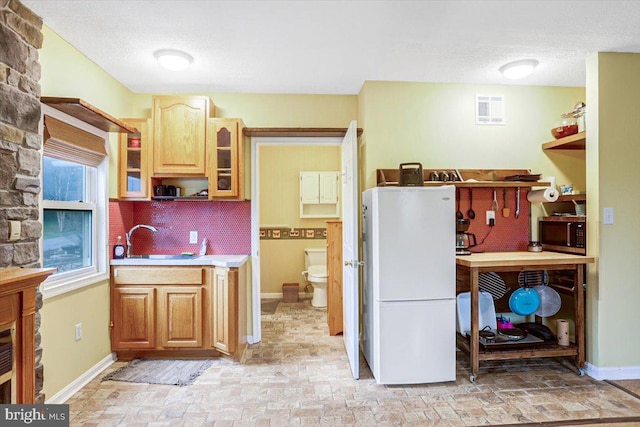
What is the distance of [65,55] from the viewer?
95.7 inches

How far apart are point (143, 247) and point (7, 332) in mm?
2022

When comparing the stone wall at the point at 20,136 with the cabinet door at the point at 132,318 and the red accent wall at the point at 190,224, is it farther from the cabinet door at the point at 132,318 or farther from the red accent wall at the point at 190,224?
the red accent wall at the point at 190,224

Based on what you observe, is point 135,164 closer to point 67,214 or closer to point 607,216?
point 67,214

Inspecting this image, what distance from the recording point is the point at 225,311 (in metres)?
2.90

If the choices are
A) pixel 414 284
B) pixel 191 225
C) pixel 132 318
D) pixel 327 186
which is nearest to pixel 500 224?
pixel 414 284

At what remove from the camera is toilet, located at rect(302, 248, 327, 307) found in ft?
15.1

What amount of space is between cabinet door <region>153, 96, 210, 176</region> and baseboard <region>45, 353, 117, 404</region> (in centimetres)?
162

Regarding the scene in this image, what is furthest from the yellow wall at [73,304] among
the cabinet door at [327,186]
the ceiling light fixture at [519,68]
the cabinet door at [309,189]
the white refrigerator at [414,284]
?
the ceiling light fixture at [519,68]

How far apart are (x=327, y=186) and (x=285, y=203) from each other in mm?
682

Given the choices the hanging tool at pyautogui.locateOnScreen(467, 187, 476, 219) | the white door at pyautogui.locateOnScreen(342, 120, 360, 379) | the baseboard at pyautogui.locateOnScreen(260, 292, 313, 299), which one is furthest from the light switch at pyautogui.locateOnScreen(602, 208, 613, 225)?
the baseboard at pyautogui.locateOnScreen(260, 292, 313, 299)

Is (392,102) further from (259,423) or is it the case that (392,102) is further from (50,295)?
(50,295)

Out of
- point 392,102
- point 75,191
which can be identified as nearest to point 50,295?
point 75,191

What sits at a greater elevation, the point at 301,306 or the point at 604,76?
the point at 604,76

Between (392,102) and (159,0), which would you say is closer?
(159,0)
